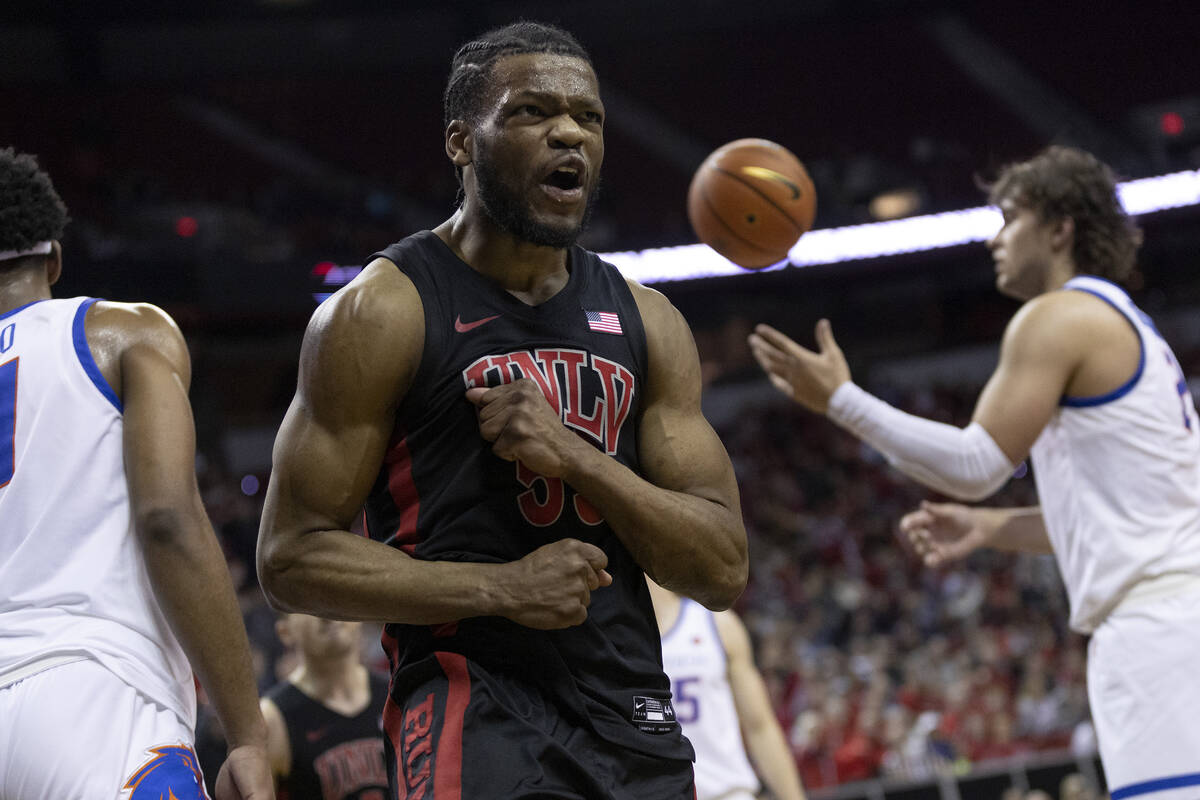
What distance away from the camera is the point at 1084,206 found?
4.02 m

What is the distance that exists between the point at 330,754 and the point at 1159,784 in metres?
2.82

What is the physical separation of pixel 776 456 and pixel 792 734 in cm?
747

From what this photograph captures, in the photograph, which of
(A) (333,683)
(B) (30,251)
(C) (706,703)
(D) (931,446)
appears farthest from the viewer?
(C) (706,703)

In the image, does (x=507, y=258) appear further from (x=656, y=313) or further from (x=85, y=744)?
(x=85, y=744)

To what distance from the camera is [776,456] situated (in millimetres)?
A: 20562

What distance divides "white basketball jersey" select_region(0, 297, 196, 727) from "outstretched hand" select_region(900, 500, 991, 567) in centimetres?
238

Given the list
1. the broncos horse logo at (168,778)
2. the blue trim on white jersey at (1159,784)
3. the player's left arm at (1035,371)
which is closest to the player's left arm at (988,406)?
the player's left arm at (1035,371)

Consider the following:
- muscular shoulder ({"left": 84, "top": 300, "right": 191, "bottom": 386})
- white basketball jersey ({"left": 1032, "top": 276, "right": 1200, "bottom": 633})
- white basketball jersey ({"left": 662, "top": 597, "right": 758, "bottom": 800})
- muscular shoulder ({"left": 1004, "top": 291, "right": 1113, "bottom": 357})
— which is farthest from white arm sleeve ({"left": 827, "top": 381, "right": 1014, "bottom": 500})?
muscular shoulder ({"left": 84, "top": 300, "right": 191, "bottom": 386})

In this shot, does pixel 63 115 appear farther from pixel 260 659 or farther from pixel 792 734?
pixel 792 734

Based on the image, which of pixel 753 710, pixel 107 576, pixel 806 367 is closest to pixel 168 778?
pixel 107 576

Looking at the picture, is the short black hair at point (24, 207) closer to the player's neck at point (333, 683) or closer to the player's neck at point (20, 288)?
the player's neck at point (20, 288)

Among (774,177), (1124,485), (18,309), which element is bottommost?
(1124,485)

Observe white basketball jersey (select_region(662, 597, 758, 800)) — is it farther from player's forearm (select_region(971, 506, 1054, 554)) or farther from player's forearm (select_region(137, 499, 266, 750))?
player's forearm (select_region(137, 499, 266, 750))

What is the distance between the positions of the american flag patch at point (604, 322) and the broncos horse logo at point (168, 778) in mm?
1185
